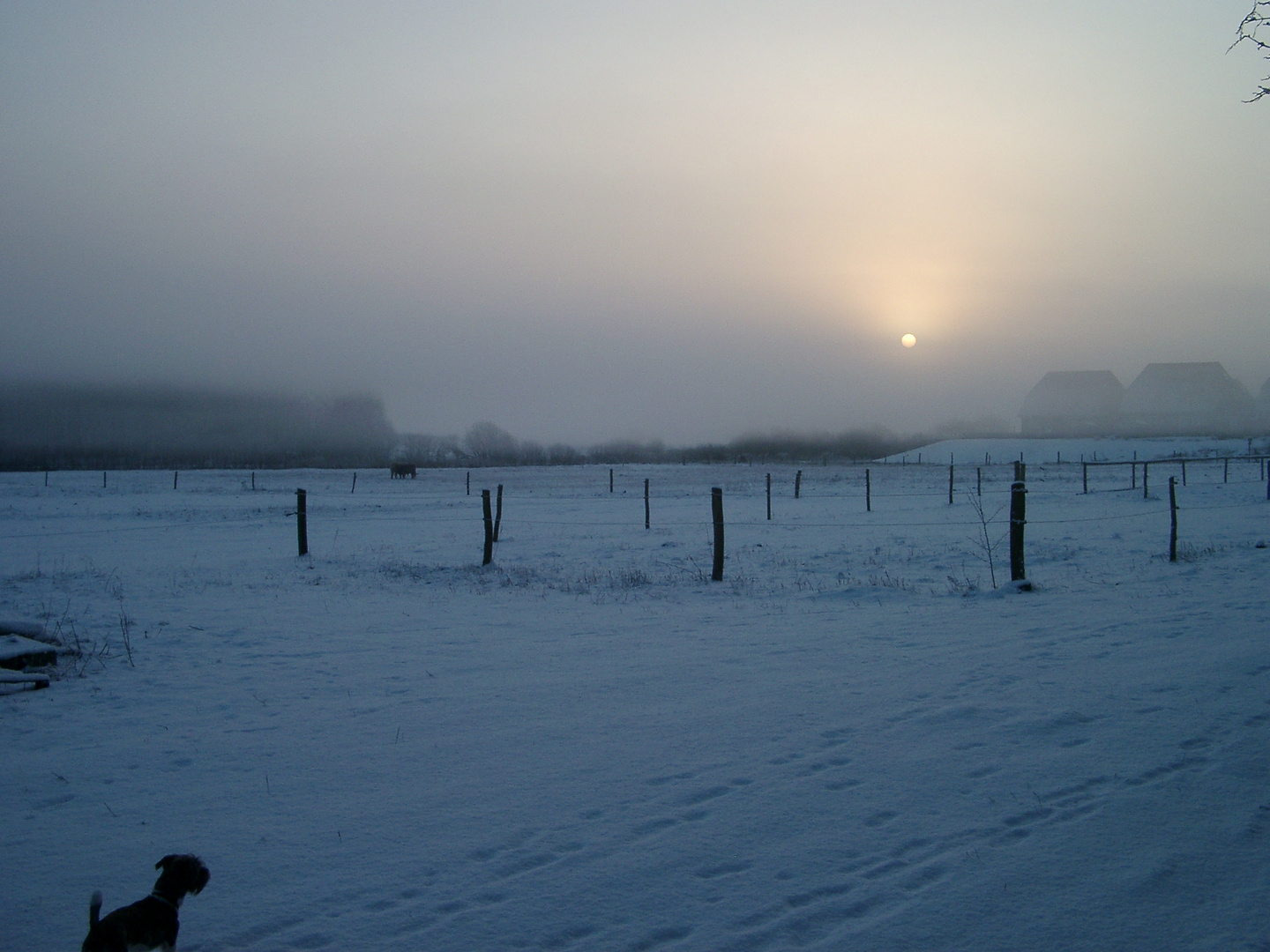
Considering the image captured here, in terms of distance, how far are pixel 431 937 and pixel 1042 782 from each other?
322 cm

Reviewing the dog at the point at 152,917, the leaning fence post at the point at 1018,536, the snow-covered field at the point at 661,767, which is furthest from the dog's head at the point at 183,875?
the leaning fence post at the point at 1018,536

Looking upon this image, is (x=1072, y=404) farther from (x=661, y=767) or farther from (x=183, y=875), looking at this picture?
(x=183, y=875)

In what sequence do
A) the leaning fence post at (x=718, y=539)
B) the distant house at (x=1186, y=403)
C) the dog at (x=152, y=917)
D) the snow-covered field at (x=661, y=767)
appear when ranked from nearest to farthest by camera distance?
1. the dog at (x=152, y=917)
2. the snow-covered field at (x=661, y=767)
3. the leaning fence post at (x=718, y=539)
4. the distant house at (x=1186, y=403)

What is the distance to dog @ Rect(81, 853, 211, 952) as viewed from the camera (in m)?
2.29

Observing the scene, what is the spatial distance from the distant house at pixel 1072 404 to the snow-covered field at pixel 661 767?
84.3 metres

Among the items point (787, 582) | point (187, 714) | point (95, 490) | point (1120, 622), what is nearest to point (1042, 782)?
point (1120, 622)

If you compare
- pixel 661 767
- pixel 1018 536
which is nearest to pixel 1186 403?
pixel 1018 536

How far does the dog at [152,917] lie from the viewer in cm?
229

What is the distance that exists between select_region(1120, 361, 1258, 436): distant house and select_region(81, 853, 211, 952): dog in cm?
9305

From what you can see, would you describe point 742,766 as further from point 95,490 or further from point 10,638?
point 95,490

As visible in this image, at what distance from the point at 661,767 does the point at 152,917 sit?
103 inches

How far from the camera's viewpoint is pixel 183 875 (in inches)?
109

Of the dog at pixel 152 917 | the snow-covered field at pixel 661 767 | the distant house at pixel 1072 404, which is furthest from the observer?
the distant house at pixel 1072 404

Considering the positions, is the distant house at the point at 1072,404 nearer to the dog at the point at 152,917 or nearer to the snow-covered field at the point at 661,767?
the snow-covered field at the point at 661,767
